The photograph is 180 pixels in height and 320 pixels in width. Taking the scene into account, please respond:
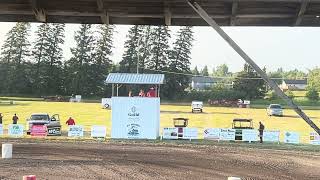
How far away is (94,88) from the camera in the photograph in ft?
348

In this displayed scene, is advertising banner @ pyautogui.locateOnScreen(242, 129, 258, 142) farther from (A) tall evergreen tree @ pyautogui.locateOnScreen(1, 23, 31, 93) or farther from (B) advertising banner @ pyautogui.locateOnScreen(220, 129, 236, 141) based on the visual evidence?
(A) tall evergreen tree @ pyautogui.locateOnScreen(1, 23, 31, 93)

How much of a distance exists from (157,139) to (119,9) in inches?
1191

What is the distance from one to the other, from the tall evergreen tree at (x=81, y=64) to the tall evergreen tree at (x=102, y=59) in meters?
1.05

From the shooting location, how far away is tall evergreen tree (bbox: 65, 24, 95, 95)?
106 metres

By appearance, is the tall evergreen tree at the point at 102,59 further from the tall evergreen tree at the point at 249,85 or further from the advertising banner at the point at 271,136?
the advertising banner at the point at 271,136

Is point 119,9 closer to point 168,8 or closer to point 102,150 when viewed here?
point 168,8

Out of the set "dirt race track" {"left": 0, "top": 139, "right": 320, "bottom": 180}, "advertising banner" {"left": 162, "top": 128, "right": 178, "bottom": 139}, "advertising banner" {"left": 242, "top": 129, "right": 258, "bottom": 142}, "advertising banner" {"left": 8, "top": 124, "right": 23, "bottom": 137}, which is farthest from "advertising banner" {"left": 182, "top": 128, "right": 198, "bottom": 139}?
"advertising banner" {"left": 8, "top": 124, "right": 23, "bottom": 137}

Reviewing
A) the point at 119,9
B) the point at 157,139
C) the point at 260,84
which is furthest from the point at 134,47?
the point at 119,9

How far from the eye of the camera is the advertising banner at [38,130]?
40.7 metres

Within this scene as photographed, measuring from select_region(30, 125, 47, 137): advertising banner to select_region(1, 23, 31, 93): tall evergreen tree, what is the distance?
2602 inches

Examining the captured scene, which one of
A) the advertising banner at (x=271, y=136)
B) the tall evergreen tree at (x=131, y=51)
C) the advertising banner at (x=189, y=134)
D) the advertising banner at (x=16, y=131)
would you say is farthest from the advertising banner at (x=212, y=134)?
the tall evergreen tree at (x=131, y=51)

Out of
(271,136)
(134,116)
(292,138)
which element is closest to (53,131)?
(134,116)

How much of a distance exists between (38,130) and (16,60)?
74.1m

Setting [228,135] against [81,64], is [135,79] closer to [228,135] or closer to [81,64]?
[228,135]
